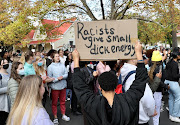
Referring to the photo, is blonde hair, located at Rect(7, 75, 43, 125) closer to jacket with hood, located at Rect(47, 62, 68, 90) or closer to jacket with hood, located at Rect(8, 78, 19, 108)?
jacket with hood, located at Rect(8, 78, 19, 108)

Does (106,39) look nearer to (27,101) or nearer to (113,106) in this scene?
(113,106)

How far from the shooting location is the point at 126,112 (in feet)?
5.96

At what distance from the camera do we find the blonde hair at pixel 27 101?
1.93 meters

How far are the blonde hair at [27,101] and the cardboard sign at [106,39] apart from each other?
2.26ft

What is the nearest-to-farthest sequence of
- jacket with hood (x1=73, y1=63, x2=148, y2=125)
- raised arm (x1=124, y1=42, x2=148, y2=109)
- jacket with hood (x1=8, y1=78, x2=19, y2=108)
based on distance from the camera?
jacket with hood (x1=73, y1=63, x2=148, y2=125), raised arm (x1=124, y1=42, x2=148, y2=109), jacket with hood (x1=8, y1=78, x2=19, y2=108)

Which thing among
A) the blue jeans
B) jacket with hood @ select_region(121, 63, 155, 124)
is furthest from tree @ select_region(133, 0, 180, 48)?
jacket with hood @ select_region(121, 63, 155, 124)

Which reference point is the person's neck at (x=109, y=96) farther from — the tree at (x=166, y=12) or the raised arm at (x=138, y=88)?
the tree at (x=166, y=12)

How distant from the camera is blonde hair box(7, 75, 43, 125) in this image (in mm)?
1928

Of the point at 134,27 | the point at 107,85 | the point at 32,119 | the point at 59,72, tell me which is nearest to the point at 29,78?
the point at 32,119

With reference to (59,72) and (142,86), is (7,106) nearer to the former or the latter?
(59,72)

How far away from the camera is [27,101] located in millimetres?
2014

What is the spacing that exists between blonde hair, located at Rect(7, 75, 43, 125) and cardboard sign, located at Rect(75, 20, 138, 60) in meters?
0.69

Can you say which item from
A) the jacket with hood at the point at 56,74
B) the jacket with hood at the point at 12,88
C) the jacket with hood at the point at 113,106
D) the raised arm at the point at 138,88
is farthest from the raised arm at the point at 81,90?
the jacket with hood at the point at 56,74

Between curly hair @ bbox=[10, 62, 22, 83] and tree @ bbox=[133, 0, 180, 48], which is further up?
tree @ bbox=[133, 0, 180, 48]
